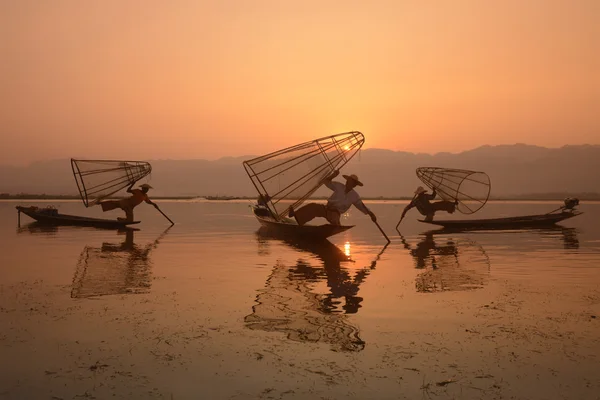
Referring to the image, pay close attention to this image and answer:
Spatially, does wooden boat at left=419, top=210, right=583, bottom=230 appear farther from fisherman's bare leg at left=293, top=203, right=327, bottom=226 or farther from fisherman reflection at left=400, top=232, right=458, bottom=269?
fisherman's bare leg at left=293, top=203, right=327, bottom=226

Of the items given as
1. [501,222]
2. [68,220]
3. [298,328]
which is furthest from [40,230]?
[501,222]

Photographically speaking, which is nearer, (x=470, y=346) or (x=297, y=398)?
(x=297, y=398)

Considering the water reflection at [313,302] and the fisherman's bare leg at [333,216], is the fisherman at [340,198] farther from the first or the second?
the water reflection at [313,302]

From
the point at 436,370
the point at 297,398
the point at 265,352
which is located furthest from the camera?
the point at 265,352

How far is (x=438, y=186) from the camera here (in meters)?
33.5

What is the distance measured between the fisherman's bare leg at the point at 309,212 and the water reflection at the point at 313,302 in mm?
5106

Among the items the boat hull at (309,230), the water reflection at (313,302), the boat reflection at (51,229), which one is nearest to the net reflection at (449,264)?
the water reflection at (313,302)

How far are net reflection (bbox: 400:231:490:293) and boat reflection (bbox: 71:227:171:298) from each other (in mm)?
6523

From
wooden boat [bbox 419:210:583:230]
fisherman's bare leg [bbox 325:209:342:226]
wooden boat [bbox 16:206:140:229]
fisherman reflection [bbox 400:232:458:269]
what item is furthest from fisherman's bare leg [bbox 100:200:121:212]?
wooden boat [bbox 419:210:583:230]

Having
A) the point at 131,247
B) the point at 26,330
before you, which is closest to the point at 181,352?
the point at 26,330

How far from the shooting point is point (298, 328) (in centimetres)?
812

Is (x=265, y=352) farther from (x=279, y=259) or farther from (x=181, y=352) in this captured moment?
(x=279, y=259)

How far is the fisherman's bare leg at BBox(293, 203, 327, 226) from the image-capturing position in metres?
22.2

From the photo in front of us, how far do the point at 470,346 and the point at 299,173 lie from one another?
1665cm
